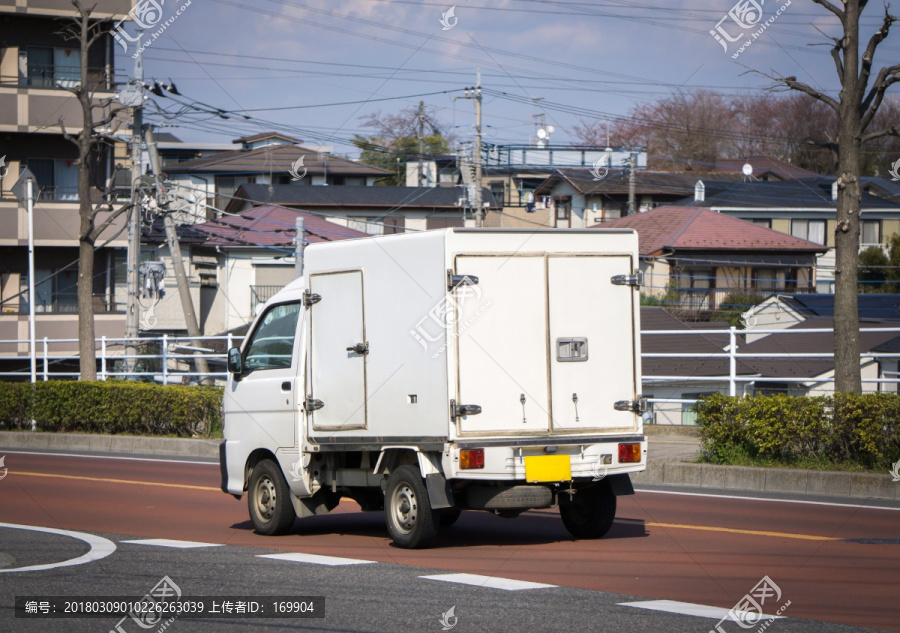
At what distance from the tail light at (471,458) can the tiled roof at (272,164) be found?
45481 millimetres

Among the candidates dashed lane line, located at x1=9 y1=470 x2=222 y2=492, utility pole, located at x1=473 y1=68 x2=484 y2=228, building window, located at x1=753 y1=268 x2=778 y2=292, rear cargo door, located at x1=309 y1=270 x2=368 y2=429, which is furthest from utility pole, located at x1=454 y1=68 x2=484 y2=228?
rear cargo door, located at x1=309 y1=270 x2=368 y2=429

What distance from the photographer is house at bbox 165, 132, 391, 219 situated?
53.6 metres

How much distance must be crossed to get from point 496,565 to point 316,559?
1478mm

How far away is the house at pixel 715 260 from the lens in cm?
4612

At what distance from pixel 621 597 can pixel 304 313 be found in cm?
425

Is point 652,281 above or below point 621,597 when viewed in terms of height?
above

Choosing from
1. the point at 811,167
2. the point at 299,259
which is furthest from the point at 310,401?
the point at 811,167

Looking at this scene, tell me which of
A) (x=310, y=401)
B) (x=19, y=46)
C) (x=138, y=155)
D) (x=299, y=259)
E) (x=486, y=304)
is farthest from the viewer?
(x=19, y=46)

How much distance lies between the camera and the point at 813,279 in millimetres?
48188

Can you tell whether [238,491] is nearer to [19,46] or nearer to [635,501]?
[635,501]

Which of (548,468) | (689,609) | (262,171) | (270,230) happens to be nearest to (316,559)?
(548,468)

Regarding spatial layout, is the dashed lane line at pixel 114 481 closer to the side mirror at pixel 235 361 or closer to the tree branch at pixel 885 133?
the side mirror at pixel 235 361

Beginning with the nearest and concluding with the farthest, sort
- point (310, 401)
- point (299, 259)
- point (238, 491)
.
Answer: point (310, 401)
point (238, 491)
point (299, 259)

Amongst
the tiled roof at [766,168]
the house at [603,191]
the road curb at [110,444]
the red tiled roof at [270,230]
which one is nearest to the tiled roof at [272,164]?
the red tiled roof at [270,230]
